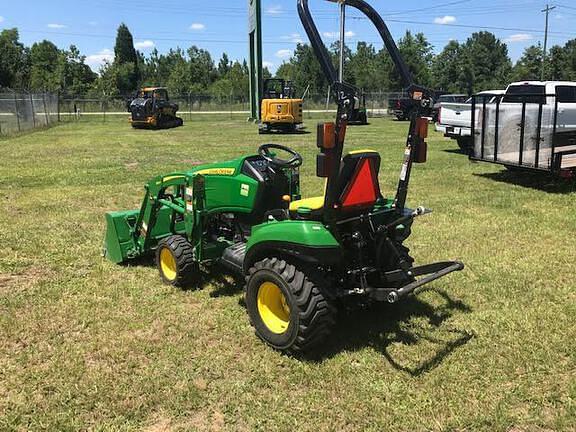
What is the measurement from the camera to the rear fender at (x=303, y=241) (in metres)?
3.47

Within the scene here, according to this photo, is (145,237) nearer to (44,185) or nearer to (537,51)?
(44,185)

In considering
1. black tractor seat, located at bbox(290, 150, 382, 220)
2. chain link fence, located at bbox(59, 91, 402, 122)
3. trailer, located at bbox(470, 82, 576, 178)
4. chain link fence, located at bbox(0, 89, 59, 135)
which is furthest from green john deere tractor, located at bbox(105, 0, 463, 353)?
chain link fence, located at bbox(59, 91, 402, 122)

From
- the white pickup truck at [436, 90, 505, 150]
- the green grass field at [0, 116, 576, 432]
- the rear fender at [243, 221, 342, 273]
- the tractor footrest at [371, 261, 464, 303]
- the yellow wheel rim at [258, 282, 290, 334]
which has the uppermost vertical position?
the white pickup truck at [436, 90, 505, 150]

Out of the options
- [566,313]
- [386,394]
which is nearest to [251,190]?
[386,394]

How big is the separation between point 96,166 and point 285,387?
10918 mm

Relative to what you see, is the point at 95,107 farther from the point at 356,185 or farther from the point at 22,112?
the point at 356,185

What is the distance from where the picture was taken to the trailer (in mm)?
9250

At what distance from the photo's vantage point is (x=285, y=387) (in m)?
3.38

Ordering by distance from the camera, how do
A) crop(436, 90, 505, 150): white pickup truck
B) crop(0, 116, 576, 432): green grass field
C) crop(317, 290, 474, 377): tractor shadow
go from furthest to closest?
crop(436, 90, 505, 150): white pickup truck → crop(317, 290, 474, 377): tractor shadow → crop(0, 116, 576, 432): green grass field

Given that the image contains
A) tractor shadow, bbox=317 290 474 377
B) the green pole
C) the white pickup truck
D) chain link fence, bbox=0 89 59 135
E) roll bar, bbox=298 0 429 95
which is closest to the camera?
roll bar, bbox=298 0 429 95

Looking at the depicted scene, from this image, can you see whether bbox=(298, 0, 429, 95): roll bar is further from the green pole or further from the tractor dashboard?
the green pole

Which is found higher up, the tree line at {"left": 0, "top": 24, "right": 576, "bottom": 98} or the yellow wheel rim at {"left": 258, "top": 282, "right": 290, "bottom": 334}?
the tree line at {"left": 0, "top": 24, "right": 576, "bottom": 98}

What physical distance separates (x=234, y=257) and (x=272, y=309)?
769mm

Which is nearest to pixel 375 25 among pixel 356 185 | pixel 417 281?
pixel 356 185
